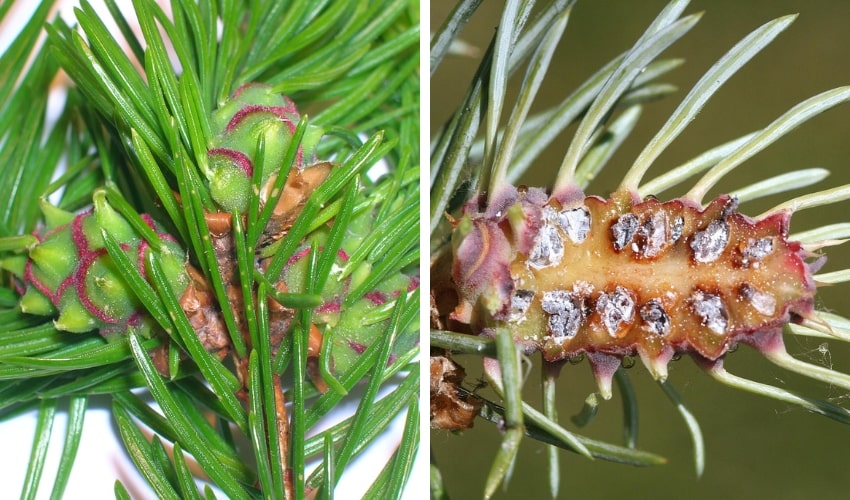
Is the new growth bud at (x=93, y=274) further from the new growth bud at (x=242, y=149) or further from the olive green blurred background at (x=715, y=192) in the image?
the olive green blurred background at (x=715, y=192)

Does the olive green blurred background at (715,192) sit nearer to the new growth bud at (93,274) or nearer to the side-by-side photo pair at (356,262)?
the side-by-side photo pair at (356,262)

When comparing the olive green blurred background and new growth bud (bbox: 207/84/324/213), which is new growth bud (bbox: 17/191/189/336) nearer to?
new growth bud (bbox: 207/84/324/213)

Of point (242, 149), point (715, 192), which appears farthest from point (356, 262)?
point (715, 192)

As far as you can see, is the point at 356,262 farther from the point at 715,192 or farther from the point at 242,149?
the point at 715,192

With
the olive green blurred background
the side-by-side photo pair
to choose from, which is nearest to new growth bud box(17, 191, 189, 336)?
the side-by-side photo pair

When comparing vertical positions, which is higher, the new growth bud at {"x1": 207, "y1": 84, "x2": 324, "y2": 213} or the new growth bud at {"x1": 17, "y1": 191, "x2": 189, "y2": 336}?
the new growth bud at {"x1": 207, "y1": 84, "x2": 324, "y2": 213}

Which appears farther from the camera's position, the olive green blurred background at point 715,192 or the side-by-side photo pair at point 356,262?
the olive green blurred background at point 715,192

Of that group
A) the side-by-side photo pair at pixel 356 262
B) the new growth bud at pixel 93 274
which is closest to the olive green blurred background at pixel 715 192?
the side-by-side photo pair at pixel 356 262

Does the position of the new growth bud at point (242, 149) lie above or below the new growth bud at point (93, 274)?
above

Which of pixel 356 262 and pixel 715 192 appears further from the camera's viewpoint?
pixel 715 192
